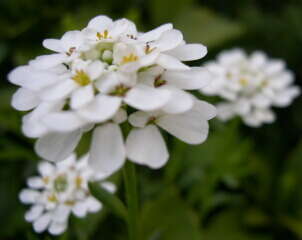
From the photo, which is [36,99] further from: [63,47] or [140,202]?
[140,202]

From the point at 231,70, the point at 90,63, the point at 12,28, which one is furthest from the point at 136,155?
the point at 12,28

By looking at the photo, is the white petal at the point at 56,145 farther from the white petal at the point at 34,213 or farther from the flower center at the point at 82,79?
the white petal at the point at 34,213

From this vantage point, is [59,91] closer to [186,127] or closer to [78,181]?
[186,127]

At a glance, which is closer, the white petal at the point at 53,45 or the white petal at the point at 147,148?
the white petal at the point at 147,148

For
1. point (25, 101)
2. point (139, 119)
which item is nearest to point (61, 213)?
point (25, 101)

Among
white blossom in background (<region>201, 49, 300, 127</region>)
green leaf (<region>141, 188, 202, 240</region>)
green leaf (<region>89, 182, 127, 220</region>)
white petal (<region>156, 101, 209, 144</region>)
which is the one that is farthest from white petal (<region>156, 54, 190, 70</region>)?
white blossom in background (<region>201, 49, 300, 127</region>)

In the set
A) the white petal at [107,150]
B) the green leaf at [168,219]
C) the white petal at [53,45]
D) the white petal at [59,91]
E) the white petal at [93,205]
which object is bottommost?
the green leaf at [168,219]

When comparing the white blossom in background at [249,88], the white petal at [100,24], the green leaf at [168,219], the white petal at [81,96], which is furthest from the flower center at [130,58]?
the white blossom in background at [249,88]
